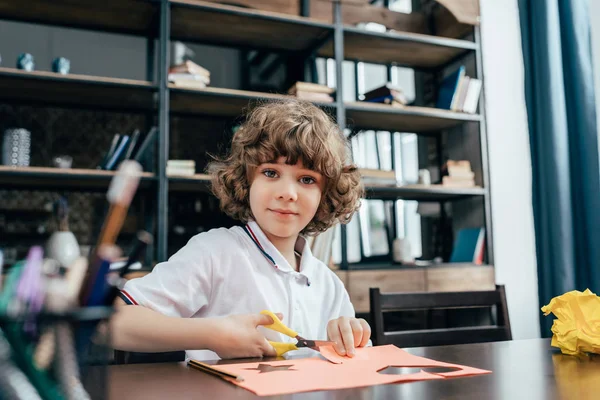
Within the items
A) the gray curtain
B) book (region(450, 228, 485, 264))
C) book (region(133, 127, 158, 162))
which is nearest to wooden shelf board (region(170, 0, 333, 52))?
book (region(133, 127, 158, 162))

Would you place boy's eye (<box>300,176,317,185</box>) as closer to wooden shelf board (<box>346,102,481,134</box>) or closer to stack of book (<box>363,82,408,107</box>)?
wooden shelf board (<box>346,102,481,134</box>)

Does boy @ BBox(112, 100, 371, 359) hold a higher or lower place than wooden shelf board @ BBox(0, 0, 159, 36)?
lower

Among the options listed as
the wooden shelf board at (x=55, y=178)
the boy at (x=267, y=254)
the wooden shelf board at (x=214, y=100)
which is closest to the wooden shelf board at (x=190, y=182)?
the wooden shelf board at (x=55, y=178)

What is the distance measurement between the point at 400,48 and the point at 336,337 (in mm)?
2626

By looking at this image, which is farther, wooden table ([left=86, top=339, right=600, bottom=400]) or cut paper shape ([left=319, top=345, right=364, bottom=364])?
cut paper shape ([left=319, top=345, right=364, bottom=364])

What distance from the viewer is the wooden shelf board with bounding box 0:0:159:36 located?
8.39 feet

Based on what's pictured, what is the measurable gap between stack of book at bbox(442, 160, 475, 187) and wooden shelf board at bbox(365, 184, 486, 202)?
48 millimetres

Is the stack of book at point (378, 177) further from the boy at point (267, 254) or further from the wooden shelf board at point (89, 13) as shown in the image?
the boy at point (267, 254)

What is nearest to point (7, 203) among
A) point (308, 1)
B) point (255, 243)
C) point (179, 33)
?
point (179, 33)

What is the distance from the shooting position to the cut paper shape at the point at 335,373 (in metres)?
0.57

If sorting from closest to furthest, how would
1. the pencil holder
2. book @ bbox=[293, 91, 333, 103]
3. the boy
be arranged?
1. the pencil holder
2. the boy
3. book @ bbox=[293, 91, 333, 103]

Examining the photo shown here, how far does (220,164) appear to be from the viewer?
4.60 feet

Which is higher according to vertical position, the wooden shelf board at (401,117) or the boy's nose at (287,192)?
the wooden shelf board at (401,117)

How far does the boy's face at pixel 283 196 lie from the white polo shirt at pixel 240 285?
64 millimetres
